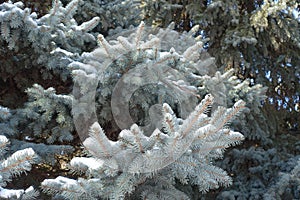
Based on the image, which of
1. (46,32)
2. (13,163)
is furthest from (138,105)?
(13,163)

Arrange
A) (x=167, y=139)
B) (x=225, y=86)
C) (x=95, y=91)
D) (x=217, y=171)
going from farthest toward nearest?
(x=225, y=86)
(x=95, y=91)
(x=217, y=171)
(x=167, y=139)

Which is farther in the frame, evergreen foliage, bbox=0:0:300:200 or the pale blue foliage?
the pale blue foliage

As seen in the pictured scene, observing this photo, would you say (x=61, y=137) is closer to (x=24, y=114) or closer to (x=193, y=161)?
(x=24, y=114)

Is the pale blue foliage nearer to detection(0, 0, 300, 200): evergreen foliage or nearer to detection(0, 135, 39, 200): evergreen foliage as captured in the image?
detection(0, 0, 300, 200): evergreen foliage

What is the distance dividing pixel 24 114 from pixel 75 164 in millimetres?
867

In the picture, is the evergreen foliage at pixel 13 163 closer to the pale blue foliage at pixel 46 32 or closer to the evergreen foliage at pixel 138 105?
the evergreen foliage at pixel 138 105

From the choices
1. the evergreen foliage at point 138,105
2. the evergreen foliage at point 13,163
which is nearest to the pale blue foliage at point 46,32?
the evergreen foliage at point 138,105

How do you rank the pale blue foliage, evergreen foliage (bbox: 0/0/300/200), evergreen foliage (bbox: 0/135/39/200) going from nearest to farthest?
evergreen foliage (bbox: 0/135/39/200) < evergreen foliage (bbox: 0/0/300/200) < the pale blue foliage

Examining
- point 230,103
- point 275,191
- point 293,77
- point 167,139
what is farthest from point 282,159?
point 167,139

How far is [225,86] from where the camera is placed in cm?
314

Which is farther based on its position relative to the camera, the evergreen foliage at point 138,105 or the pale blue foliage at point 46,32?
the pale blue foliage at point 46,32

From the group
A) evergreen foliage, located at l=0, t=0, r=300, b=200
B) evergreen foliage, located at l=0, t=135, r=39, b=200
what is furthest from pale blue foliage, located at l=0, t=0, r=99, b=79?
evergreen foliage, located at l=0, t=135, r=39, b=200

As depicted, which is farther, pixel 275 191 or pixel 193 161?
pixel 275 191

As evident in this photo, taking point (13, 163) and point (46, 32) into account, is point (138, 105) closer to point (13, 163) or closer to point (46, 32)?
point (46, 32)
